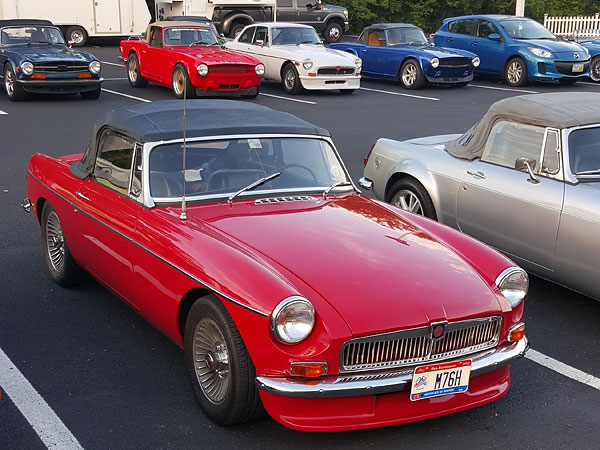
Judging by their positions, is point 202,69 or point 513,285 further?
point 202,69

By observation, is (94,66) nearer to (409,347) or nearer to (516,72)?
(516,72)

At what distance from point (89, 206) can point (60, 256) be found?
86 cm

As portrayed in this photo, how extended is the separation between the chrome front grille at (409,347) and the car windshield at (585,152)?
237cm

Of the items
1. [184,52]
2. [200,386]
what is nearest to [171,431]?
[200,386]

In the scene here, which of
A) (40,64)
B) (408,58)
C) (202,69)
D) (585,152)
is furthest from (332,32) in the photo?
(585,152)

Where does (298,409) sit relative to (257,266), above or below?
below

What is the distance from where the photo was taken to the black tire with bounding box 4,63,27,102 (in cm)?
1608

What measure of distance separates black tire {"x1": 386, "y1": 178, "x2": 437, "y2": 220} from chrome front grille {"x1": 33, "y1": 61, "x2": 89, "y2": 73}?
10224 mm

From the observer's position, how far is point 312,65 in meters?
18.3

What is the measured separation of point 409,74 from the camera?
19922 millimetres

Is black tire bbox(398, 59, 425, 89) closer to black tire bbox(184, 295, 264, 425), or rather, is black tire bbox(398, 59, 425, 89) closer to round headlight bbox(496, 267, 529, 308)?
round headlight bbox(496, 267, 529, 308)

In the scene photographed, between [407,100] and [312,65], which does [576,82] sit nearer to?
[407,100]

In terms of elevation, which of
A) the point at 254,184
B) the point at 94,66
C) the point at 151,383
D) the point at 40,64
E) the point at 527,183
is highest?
the point at 254,184

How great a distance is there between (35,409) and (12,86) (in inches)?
510
